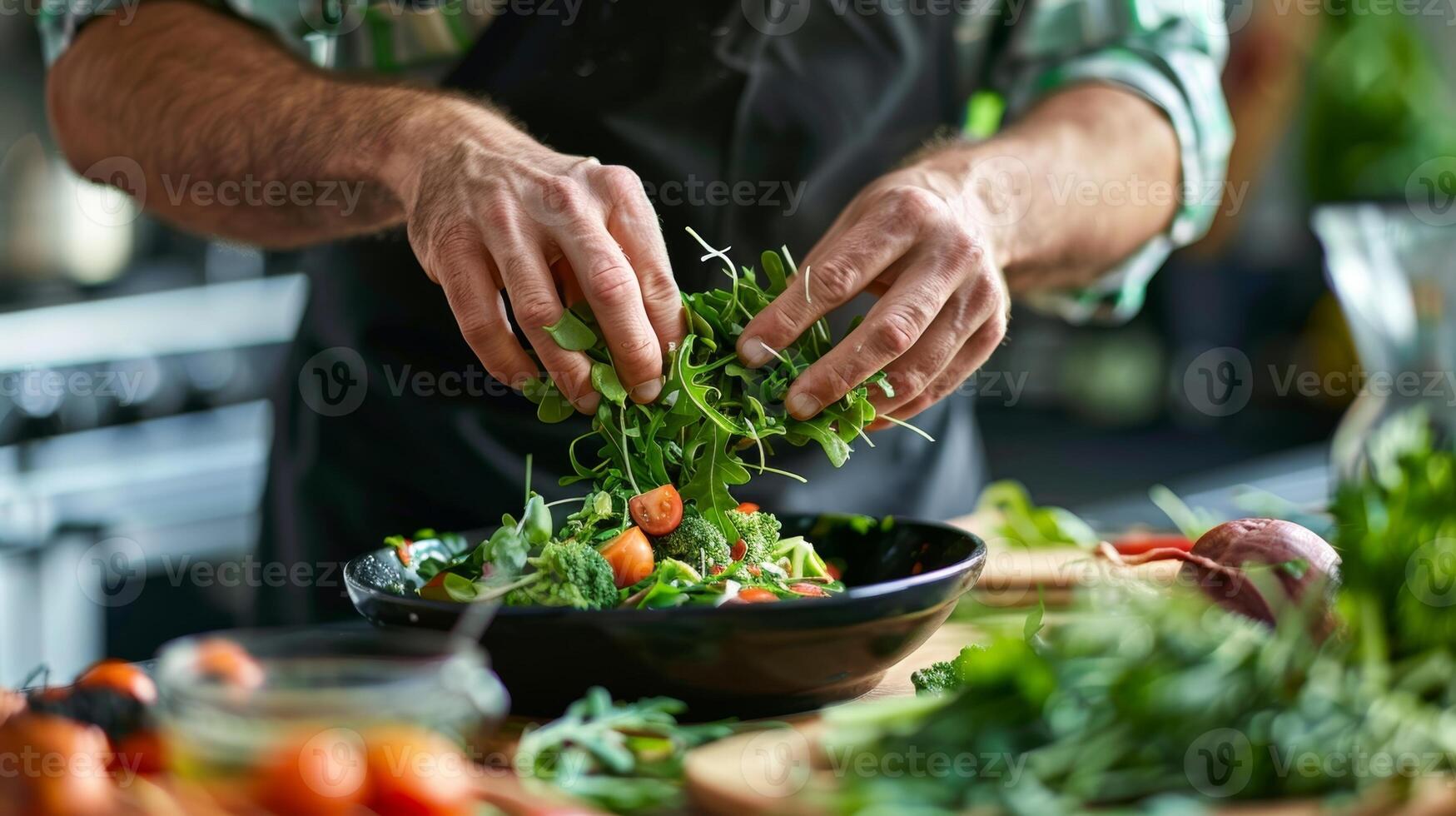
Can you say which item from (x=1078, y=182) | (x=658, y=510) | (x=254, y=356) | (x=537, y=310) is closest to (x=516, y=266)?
(x=537, y=310)

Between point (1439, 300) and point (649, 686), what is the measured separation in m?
1.72

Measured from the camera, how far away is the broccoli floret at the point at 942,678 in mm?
1243

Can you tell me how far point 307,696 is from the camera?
0.83 meters

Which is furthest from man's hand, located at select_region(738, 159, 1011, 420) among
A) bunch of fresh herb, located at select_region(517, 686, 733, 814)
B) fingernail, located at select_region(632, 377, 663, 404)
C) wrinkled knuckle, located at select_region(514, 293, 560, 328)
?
bunch of fresh herb, located at select_region(517, 686, 733, 814)

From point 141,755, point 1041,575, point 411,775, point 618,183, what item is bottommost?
point 1041,575

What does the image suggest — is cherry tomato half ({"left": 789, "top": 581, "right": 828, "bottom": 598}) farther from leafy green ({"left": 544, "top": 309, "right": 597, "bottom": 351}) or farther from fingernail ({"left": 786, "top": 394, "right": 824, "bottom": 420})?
leafy green ({"left": 544, "top": 309, "right": 597, "bottom": 351})

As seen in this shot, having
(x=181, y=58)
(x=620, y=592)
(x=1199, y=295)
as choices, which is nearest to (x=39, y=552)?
(x=181, y=58)

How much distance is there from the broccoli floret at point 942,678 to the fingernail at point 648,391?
40cm

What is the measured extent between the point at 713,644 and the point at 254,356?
11.5 feet

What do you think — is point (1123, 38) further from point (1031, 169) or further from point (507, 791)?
point (507, 791)

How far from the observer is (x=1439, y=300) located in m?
2.25

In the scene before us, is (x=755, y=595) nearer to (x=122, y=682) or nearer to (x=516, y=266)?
(x=516, y=266)

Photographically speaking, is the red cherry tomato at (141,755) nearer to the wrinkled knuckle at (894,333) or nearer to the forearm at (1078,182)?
the wrinkled knuckle at (894,333)

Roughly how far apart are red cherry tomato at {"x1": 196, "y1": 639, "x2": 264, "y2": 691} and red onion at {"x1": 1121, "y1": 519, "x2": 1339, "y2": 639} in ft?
2.85
